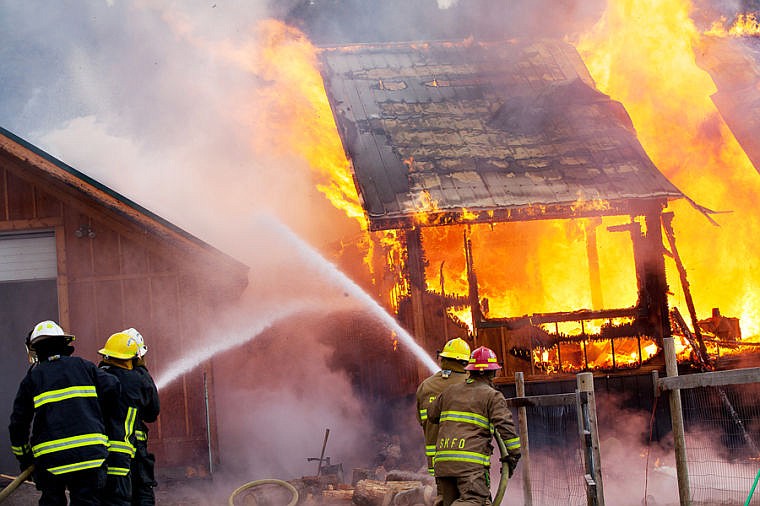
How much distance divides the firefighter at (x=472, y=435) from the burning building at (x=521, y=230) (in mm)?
5565

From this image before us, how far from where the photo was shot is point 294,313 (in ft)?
51.9

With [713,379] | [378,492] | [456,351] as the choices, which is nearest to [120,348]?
[456,351]

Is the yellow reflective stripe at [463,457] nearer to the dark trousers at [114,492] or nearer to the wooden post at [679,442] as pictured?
the wooden post at [679,442]

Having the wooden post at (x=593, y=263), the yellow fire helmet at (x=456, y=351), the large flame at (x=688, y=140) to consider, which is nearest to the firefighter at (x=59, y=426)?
the yellow fire helmet at (x=456, y=351)

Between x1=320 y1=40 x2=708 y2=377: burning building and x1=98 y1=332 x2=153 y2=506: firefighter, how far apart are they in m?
5.49

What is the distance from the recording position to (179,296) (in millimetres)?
12992

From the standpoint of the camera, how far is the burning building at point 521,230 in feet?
43.1

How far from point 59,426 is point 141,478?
131 cm

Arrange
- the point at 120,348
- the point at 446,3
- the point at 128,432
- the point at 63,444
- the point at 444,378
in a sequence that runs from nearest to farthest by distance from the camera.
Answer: the point at 63,444
the point at 128,432
the point at 120,348
the point at 444,378
the point at 446,3

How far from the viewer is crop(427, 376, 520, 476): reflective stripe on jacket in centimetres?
693

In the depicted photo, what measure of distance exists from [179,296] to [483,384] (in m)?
6.99

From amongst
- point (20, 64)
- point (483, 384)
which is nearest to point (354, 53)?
point (483, 384)

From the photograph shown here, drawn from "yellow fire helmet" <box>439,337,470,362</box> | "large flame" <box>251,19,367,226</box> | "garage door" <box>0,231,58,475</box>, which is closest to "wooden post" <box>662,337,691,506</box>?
"yellow fire helmet" <box>439,337,470,362</box>

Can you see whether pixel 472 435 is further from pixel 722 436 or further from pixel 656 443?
pixel 656 443
